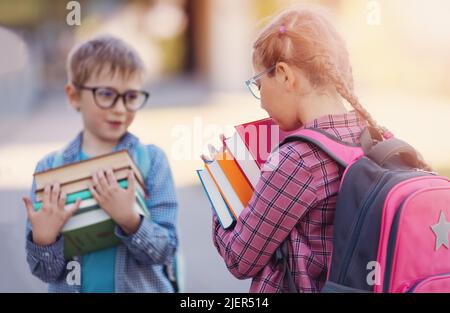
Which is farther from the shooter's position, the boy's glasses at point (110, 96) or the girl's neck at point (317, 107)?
the boy's glasses at point (110, 96)

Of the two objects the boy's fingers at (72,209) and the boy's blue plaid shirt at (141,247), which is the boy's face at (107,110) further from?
the boy's fingers at (72,209)

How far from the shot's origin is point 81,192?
2082 millimetres

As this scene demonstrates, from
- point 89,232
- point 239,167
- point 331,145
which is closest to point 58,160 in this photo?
point 89,232

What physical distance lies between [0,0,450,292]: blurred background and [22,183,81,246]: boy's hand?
45 cm

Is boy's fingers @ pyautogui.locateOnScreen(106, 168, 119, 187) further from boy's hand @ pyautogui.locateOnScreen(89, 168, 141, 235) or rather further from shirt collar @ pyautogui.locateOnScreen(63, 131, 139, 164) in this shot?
shirt collar @ pyautogui.locateOnScreen(63, 131, 139, 164)

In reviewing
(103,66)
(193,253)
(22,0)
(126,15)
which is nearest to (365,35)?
(193,253)

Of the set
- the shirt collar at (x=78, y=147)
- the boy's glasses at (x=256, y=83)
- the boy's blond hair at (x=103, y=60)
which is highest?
the boy's blond hair at (x=103, y=60)

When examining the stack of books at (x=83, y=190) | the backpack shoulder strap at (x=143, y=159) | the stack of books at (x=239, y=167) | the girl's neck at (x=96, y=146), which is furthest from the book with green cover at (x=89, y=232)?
the stack of books at (x=239, y=167)

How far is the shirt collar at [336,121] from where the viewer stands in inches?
65.9

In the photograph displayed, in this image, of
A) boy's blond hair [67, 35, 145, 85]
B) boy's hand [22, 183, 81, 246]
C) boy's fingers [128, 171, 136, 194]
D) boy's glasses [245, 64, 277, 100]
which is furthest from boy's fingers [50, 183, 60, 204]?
boy's glasses [245, 64, 277, 100]

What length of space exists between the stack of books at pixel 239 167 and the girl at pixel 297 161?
0.22ft

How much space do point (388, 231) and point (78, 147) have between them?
4.10ft

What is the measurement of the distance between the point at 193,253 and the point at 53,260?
241cm
